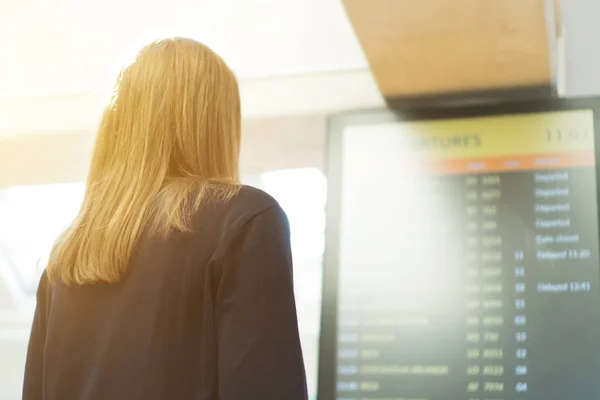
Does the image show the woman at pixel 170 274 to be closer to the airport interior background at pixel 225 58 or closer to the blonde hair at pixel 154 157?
the blonde hair at pixel 154 157

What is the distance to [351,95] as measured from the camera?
1.73 m

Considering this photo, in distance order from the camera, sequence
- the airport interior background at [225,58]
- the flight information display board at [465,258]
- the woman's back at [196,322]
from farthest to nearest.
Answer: the airport interior background at [225,58] → the flight information display board at [465,258] → the woman's back at [196,322]

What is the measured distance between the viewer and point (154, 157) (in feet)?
3.40

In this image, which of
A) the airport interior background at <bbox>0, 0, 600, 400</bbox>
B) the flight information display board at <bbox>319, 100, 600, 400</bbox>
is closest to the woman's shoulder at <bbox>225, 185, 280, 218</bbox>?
the flight information display board at <bbox>319, 100, 600, 400</bbox>

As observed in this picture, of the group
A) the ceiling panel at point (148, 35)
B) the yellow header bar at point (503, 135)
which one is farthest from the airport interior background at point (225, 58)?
the yellow header bar at point (503, 135)

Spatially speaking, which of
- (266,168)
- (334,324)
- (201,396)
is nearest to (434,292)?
(334,324)

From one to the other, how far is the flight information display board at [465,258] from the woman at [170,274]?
0.38 meters

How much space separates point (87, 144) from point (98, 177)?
90 centimetres

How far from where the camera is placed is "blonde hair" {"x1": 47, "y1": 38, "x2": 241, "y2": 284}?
38.7 inches

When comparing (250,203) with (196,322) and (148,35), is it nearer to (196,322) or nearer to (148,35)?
(196,322)

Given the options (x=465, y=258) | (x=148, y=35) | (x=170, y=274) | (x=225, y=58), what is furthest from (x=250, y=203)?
(x=148, y=35)

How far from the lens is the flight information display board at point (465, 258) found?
1.25m

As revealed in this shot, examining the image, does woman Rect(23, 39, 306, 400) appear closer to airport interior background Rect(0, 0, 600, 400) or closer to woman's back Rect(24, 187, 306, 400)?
woman's back Rect(24, 187, 306, 400)

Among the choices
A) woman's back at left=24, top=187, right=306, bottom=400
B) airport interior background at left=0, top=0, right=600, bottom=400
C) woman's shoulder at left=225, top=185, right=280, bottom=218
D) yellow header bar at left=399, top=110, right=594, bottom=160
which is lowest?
woman's back at left=24, top=187, right=306, bottom=400
